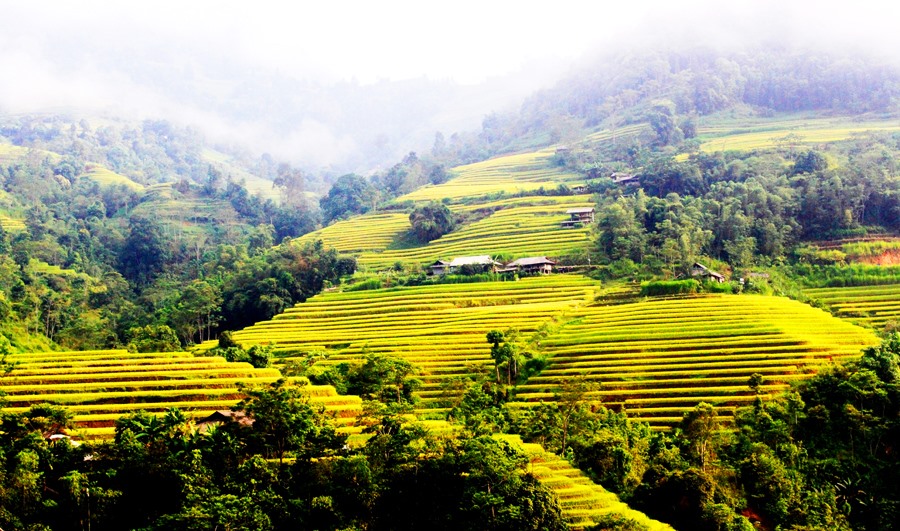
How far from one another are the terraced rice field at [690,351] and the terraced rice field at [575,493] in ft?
25.0

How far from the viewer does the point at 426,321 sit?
50.2m

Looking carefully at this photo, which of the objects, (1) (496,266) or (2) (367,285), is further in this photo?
(2) (367,285)

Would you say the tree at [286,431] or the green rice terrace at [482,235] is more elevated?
the green rice terrace at [482,235]

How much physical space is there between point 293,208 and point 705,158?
55.2 m

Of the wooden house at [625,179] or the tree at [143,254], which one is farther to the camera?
the tree at [143,254]

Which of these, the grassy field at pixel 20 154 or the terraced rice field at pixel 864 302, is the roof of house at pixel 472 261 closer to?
the terraced rice field at pixel 864 302

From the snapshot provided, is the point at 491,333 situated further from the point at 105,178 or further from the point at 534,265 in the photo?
the point at 105,178

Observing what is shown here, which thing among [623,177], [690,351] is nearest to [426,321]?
[690,351]

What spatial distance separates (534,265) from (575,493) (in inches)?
1297

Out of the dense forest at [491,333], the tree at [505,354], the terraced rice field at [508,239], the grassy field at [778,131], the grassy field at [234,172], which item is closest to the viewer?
the dense forest at [491,333]

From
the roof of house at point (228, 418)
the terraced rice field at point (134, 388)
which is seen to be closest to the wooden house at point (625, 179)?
the terraced rice field at point (134, 388)

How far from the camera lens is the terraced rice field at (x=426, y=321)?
44031 millimetres

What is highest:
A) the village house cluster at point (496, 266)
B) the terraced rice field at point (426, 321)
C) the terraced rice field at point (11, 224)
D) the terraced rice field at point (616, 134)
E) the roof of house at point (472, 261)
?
the terraced rice field at point (616, 134)

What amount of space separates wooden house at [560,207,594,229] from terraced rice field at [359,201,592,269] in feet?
2.57
